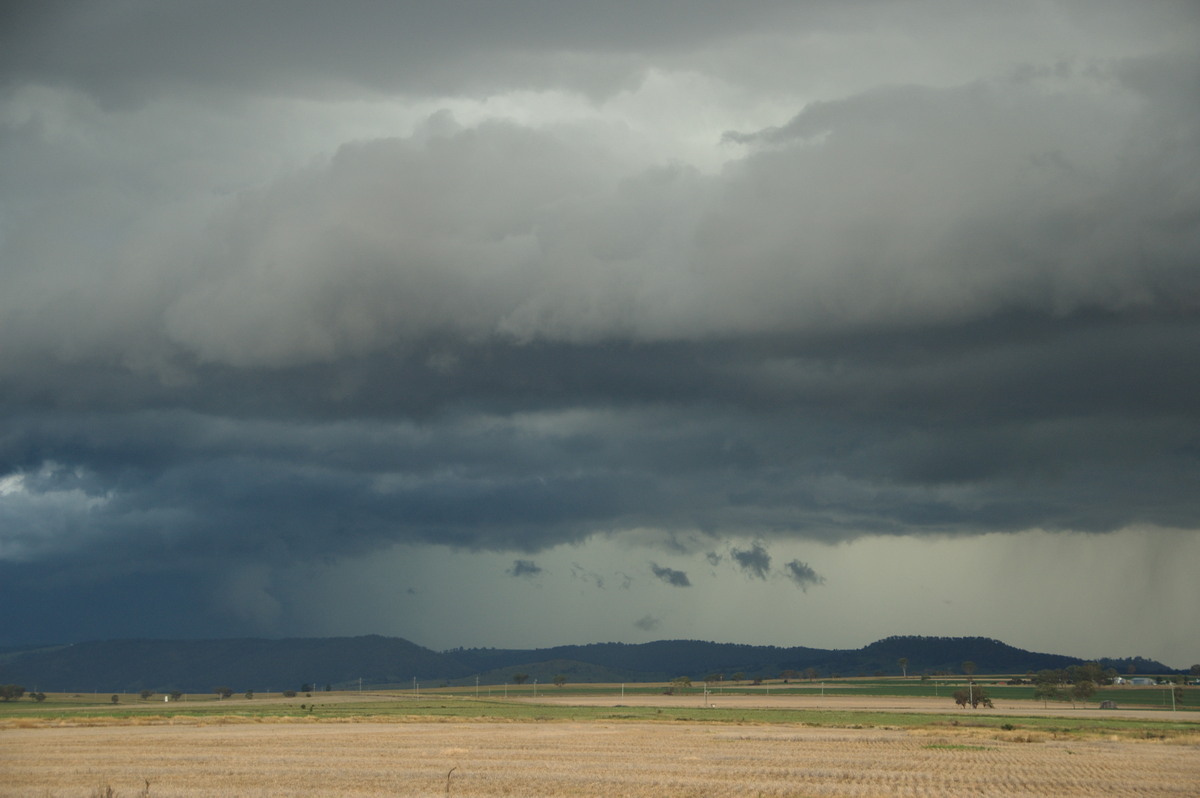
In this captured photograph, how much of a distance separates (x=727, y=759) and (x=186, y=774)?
3647 cm

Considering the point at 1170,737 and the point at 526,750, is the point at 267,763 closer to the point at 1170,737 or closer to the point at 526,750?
the point at 526,750

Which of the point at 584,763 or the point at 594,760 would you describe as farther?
the point at 594,760

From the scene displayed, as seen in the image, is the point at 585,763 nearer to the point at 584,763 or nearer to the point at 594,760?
the point at 584,763

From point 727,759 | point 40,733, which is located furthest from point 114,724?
point 727,759

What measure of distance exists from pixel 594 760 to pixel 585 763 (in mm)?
2704

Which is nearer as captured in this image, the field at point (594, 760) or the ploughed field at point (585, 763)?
the ploughed field at point (585, 763)

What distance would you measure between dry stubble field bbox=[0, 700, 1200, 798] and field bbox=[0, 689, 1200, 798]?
6.9 inches

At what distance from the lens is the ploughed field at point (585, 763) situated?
61031 millimetres

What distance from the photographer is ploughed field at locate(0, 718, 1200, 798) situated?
200ft

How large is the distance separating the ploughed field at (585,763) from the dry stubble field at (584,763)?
0.15m

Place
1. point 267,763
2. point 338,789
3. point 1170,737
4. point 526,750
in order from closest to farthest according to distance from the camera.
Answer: point 338,789 < point 267,763 < point 526,750 < point 1170,737

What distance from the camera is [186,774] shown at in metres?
69.0

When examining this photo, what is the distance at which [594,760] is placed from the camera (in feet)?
261

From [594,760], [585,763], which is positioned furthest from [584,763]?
[594,760]
